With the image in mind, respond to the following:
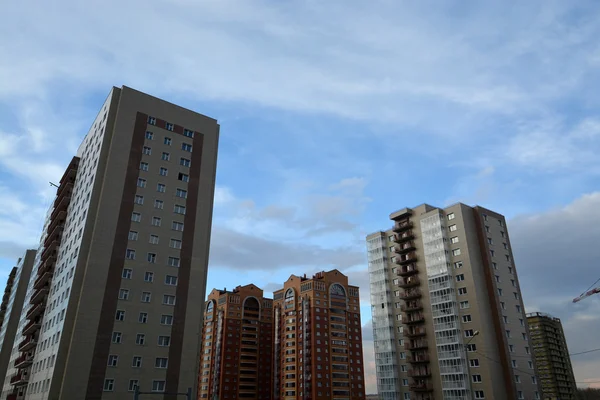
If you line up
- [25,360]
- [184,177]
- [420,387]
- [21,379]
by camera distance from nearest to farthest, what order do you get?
1. [21,379]
2. [25,360]
3. [184,177]
4. [420,387]

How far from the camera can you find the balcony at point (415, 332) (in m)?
90.3

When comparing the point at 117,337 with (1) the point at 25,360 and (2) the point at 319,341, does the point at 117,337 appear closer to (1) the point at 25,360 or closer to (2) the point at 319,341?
(1) the point at 25,360

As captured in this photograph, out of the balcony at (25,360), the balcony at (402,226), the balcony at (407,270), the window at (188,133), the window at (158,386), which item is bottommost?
the window at (158,386)

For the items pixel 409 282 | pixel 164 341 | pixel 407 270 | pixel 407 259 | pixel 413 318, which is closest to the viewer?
pixel 164 341

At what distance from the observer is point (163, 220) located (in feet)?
222

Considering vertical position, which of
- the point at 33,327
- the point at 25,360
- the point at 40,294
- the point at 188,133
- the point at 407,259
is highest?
Answer: the point at 188,133

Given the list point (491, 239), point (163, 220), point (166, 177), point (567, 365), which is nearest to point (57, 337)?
point (163, 220)

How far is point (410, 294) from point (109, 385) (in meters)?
62.5

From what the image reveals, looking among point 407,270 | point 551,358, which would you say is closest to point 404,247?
point 407,270

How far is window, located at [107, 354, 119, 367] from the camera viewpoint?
185 ft

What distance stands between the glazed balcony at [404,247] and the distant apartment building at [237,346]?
261 ft

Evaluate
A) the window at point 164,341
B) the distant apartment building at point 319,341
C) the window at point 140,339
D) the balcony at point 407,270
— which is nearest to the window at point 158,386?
the window at point 164,341

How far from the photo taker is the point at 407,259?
323 feet

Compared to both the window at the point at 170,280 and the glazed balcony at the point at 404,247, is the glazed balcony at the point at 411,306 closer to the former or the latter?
the glazed balcony at the point at 404,247
